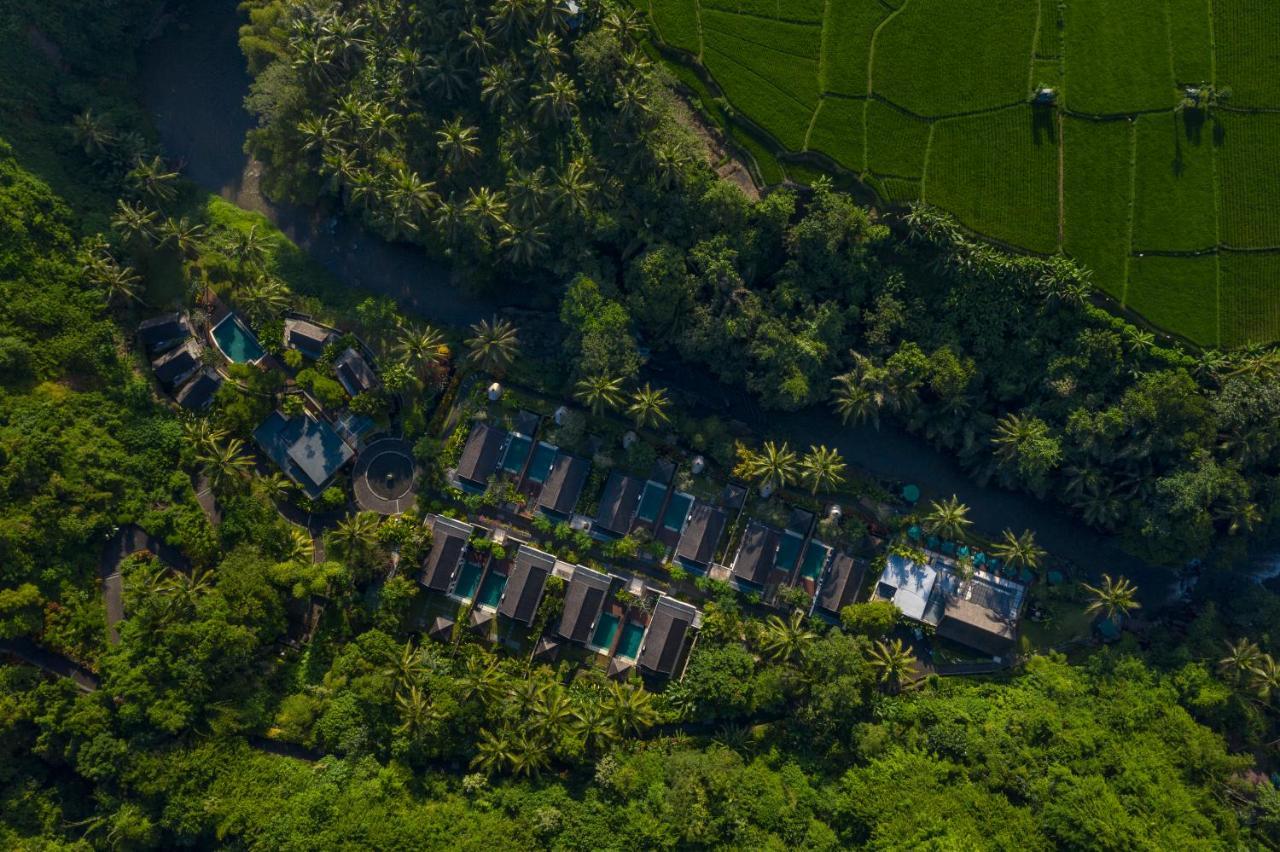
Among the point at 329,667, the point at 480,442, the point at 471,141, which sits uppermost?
the point at 471,141

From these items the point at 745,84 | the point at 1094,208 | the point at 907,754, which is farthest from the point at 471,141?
the point at 907,754

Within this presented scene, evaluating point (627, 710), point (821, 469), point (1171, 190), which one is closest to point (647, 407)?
point (821, 469)

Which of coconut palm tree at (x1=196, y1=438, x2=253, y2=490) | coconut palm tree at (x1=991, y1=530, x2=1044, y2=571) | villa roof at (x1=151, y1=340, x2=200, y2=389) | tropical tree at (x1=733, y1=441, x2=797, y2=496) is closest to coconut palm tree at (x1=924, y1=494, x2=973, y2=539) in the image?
coconut palm tree at (x1=991, y1=530, x2=1044, y2=571)

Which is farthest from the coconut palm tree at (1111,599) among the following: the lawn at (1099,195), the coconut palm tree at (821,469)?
Result: the lawn at (1099,195)

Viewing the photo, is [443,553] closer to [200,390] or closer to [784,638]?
[200,390]

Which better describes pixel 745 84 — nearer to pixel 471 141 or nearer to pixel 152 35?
pixel 471 141

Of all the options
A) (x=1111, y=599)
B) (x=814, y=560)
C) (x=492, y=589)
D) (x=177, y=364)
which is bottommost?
(x=492, y=589)
